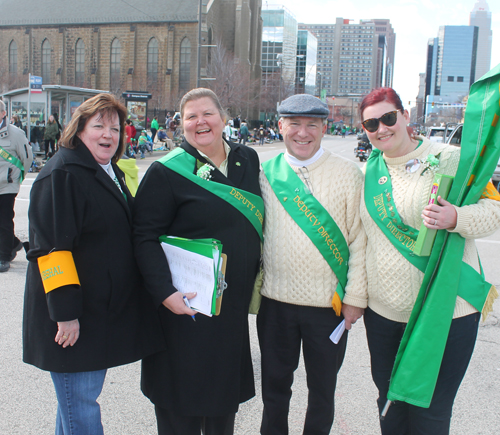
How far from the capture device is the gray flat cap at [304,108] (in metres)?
2.66

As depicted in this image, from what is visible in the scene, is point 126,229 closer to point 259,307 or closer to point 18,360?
point 259,307

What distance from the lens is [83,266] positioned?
2.32 meters

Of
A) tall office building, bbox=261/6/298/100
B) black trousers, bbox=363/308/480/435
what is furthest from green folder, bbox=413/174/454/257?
tall office building, bbox=261/6/298/100

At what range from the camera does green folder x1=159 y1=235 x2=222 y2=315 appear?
7.55 ft

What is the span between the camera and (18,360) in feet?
12.9

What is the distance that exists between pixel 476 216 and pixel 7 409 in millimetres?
3116

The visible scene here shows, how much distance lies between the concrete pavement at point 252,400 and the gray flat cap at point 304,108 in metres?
1.99

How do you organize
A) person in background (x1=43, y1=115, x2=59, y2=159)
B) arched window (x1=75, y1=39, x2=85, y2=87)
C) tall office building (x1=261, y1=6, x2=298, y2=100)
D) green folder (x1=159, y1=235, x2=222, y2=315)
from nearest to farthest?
green folder (x1=159, y1=235, x2=222, y2=315) → person in background (x1=43, y1=115, x2=59, y2=159) → arched window (x1=75, y1=39, x2=85, y2=87) → tall office building (x1=261, y1=6, x2=298, y2=100)

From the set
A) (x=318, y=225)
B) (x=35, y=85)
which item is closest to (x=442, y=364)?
(x=318, y=225)

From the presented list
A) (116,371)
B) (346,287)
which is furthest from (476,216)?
(116,371)

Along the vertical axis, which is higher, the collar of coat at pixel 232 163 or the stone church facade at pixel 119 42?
the stone church facade at pixel 119 42

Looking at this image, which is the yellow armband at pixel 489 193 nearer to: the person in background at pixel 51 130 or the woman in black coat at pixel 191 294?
the woman in black coat at pixel 191 294

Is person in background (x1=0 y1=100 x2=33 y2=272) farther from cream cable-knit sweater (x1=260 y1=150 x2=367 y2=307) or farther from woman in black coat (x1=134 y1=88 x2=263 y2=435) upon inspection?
cream cable-knit sweater (x1=260 y1=150 x2=367 y2=307)

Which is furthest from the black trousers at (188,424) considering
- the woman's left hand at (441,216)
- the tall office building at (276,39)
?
the tall office building at (276,39)
